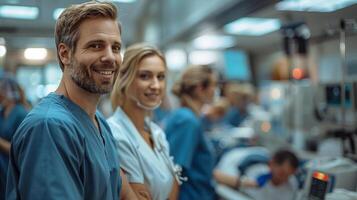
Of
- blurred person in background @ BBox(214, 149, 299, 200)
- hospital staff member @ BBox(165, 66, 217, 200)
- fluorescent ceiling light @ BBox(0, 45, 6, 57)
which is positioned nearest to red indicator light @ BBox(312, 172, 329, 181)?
hospital staff member @ BBox(165, 66, 217, 200)

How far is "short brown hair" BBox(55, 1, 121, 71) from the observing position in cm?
109

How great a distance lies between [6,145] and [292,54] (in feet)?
7.57

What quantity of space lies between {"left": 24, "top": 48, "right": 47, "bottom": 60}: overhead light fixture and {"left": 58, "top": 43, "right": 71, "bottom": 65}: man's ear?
614mm

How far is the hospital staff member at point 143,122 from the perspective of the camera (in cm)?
151

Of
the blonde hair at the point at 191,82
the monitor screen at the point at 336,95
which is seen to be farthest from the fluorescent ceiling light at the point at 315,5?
the blonde hair at the point at 191,82

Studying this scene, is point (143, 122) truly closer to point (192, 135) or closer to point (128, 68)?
point (128, 68)

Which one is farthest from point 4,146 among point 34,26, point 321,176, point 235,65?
point 235,65

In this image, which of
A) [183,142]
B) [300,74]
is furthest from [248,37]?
[183,142]

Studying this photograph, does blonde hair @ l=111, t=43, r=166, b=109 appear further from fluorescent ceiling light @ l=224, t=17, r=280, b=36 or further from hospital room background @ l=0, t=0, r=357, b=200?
fluorescent ceiling light @ l=224, t=17, r=280, b=36

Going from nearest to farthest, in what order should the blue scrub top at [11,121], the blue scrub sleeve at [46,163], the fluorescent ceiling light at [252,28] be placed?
the blue scrub sleeve at [46,163], the blue scrub top at [11,121], the fluorescent ceiling light at [252,28]

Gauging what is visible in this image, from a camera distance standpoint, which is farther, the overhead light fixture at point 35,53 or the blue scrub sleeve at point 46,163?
the overhead light fixture at point 35,53

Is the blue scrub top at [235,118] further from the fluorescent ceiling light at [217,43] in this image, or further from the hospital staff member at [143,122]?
the hospital staff member at [143,122]

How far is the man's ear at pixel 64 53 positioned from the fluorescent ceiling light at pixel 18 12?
399 mm

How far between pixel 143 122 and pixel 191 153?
43 cm
